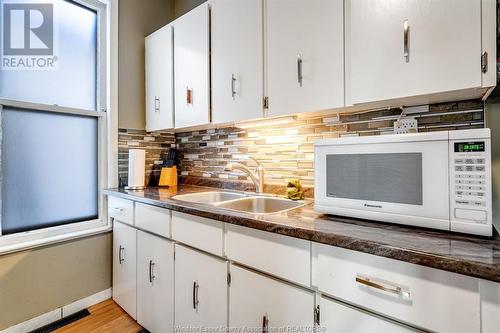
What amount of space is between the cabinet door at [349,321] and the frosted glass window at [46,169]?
193 centimetres

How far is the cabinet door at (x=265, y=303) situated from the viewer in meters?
0.96

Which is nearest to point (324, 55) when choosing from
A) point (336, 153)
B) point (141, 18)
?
point (336, 153)

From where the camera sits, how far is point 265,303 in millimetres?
1060

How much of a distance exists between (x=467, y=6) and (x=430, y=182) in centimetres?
60

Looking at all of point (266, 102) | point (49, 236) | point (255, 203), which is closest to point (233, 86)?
point (266, 102)

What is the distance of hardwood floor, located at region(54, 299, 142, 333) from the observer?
1721 mm

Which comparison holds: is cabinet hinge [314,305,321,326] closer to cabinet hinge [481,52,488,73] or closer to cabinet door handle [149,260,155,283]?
cabinet hinge [481,52,488,73]

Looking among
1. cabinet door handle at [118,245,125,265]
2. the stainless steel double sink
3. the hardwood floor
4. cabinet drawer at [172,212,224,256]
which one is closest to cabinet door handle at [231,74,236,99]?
the stainless steel double sink

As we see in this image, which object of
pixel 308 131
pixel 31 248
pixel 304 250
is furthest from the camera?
pixel 31 248

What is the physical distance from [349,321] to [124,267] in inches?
65.6

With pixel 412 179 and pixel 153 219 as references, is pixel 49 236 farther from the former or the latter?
pixel 412 179

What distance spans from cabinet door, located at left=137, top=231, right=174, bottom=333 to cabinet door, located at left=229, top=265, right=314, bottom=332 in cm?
50

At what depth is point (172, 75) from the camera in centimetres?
197

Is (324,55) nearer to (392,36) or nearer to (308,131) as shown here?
(392,36)
